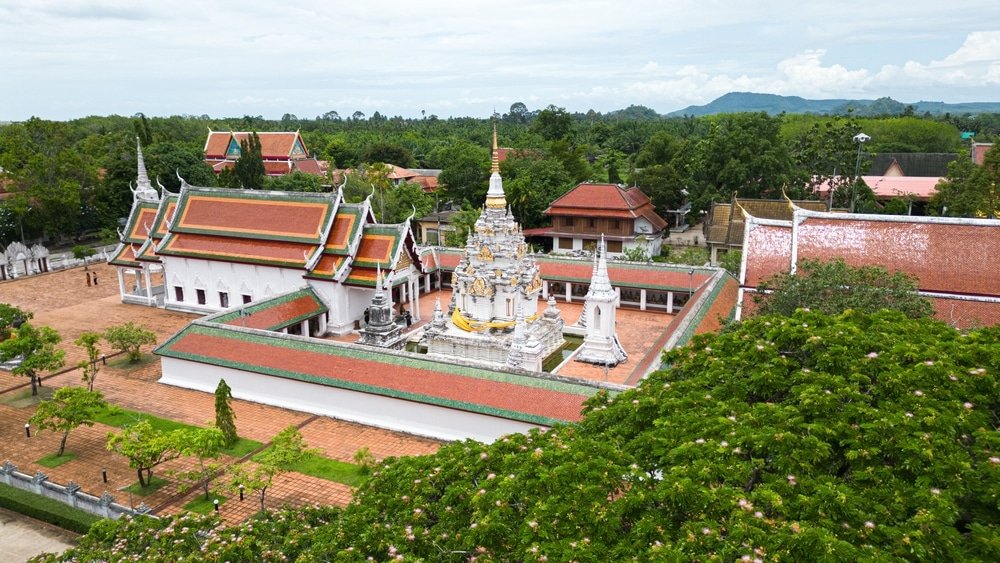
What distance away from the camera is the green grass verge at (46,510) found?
15102 millimetres

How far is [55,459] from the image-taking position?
1833cm

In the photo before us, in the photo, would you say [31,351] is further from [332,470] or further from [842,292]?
[842,292]

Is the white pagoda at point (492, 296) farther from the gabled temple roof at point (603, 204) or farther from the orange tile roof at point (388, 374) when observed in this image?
the gabled temple roof at point (603, 204)

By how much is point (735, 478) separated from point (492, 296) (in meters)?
18.1

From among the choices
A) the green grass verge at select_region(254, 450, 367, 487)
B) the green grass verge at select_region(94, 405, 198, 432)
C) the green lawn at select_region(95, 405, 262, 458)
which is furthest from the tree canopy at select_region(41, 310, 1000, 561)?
the green grass verge at select_region(94, 405, 198, 432)

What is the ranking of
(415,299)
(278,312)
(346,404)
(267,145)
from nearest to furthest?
(346,404) → (278,312) → (415,299) → (267,145)

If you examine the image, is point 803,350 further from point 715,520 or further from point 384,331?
point 384,331

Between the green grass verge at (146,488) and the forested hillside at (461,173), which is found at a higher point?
the forested hillside at (461,173)

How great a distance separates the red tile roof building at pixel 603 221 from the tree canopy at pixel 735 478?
105 ft

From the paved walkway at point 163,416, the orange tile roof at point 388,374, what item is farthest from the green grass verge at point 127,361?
the orange tile roof at point 388,374

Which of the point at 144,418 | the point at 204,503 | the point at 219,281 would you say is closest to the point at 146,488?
the point at 204,503

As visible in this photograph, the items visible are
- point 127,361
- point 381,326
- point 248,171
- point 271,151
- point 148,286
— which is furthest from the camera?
point 271,151

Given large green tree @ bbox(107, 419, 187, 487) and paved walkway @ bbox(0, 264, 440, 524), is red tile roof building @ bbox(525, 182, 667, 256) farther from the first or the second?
large green tree @ bbox(107, 419, 187, 487)

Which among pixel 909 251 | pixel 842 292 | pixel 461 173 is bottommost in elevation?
pixel 842 292
